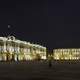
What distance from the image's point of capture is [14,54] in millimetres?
151750

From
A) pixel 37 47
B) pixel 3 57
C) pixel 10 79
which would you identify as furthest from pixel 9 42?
pixel 10 79

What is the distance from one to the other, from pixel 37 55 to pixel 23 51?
980 inches

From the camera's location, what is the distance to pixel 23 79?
25.1m

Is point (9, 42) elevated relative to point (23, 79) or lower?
elevated

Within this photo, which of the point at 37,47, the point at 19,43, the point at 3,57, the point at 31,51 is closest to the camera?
the point at 3,57

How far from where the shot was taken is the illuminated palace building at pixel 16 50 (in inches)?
5576

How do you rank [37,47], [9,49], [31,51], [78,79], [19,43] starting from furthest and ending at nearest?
[37,47]
[31,51]
[19,43]
[9,49]
[78,79]

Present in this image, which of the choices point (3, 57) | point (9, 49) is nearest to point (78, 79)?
point (3, 57)

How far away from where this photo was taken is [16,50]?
157875 mm

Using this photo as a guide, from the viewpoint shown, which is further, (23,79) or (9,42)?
(9,42)

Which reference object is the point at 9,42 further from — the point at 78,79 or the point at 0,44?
the point at 78,79

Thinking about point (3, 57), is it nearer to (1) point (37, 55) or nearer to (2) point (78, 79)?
(1) point (37, 55)

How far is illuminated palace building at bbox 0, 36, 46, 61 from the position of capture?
465ft

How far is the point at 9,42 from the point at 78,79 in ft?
421
